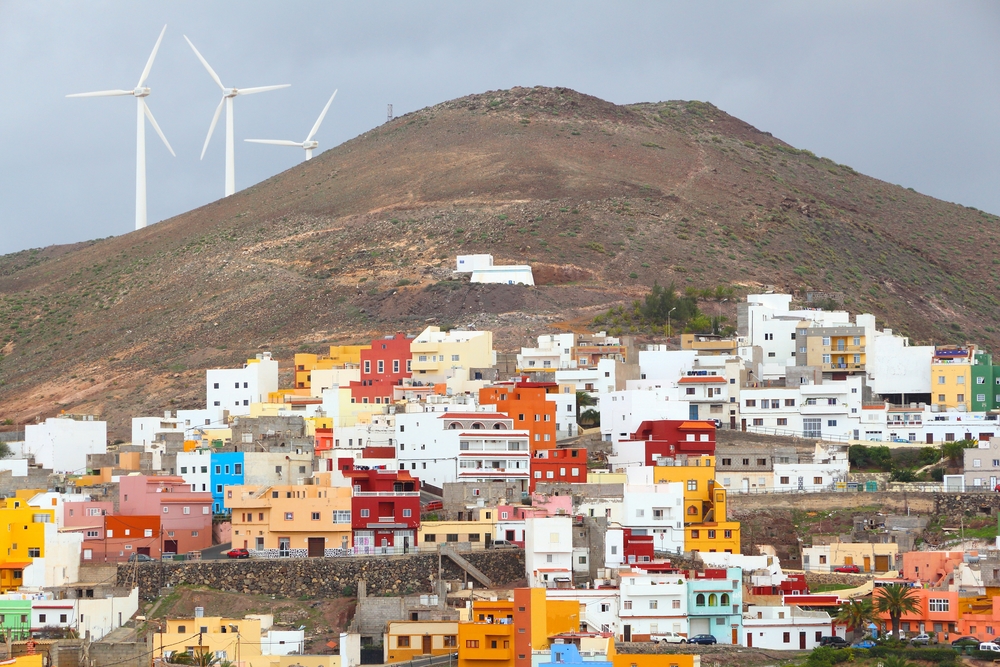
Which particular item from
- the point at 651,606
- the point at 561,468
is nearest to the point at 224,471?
the point at 561,468

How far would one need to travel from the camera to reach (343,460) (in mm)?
85250

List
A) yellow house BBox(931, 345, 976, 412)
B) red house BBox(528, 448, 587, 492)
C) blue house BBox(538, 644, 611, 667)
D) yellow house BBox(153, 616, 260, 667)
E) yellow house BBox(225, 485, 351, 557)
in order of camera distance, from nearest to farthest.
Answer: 1. blue house BBox(538, 644, 611, 667)
2. yellow house BBox(153, 616, 260, 667)
3. yellow house BBox(225, 485, 351, 557)
4. red house BBox(528, 448, 587, 492)
5. yellow house BBox(931, 345, 976, 412)

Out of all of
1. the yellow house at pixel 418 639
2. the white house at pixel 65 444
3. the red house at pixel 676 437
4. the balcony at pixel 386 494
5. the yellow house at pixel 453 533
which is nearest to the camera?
the yellow house at pixel 418 639

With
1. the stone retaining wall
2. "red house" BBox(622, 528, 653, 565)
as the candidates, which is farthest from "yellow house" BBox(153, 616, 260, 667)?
"red house" BBox(622, 528, 653, 565)

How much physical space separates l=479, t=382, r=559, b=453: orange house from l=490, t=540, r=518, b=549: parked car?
13113 mm

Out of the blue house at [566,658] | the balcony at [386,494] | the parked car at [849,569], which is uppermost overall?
the balcony at [386,494]

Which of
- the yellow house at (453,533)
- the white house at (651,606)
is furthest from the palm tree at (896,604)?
the yellow house at (453,533)

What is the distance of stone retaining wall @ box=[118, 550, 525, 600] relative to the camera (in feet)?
242

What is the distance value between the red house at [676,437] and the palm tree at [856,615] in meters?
18.8

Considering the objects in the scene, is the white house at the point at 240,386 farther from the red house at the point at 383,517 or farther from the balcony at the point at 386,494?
the red house at the point at 383,517

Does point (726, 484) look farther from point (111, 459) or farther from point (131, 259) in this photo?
point (131, 259)

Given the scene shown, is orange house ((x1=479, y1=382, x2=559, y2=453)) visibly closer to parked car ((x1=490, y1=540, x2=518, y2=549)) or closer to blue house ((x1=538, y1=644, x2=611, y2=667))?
parked car ((x1=490, y1=540, x2=518, y2=549))

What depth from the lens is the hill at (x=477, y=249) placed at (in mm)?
136625

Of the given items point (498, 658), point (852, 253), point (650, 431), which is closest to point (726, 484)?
point (650, 431)
